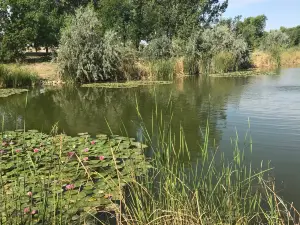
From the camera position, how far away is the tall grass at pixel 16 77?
52.5 feet

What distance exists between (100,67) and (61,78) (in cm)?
250

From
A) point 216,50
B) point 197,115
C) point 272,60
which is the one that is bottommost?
point 197,115

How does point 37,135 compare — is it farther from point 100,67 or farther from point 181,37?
point 181,37

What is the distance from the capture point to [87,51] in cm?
1759

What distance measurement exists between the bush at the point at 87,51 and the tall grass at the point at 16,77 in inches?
68.4

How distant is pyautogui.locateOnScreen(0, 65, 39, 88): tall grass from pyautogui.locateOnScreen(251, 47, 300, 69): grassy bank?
1993cm

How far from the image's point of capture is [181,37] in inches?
1075

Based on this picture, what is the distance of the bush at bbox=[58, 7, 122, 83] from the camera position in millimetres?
17453

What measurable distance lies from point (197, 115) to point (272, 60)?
78.4 ft

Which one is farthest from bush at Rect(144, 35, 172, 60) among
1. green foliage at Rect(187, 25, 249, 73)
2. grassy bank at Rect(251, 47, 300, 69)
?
grassy bank at Rect(251, 47, 300, 69)

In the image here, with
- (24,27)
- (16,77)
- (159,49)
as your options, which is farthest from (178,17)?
(16,77)

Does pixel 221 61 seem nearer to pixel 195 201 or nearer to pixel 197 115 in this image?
pixel 197 115

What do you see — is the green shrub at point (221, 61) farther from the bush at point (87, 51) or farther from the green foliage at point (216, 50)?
the bush at point (87, 51)

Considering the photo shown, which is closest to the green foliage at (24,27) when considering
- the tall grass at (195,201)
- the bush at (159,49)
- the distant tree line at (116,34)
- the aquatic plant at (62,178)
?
the distant tree line at (116,34)
